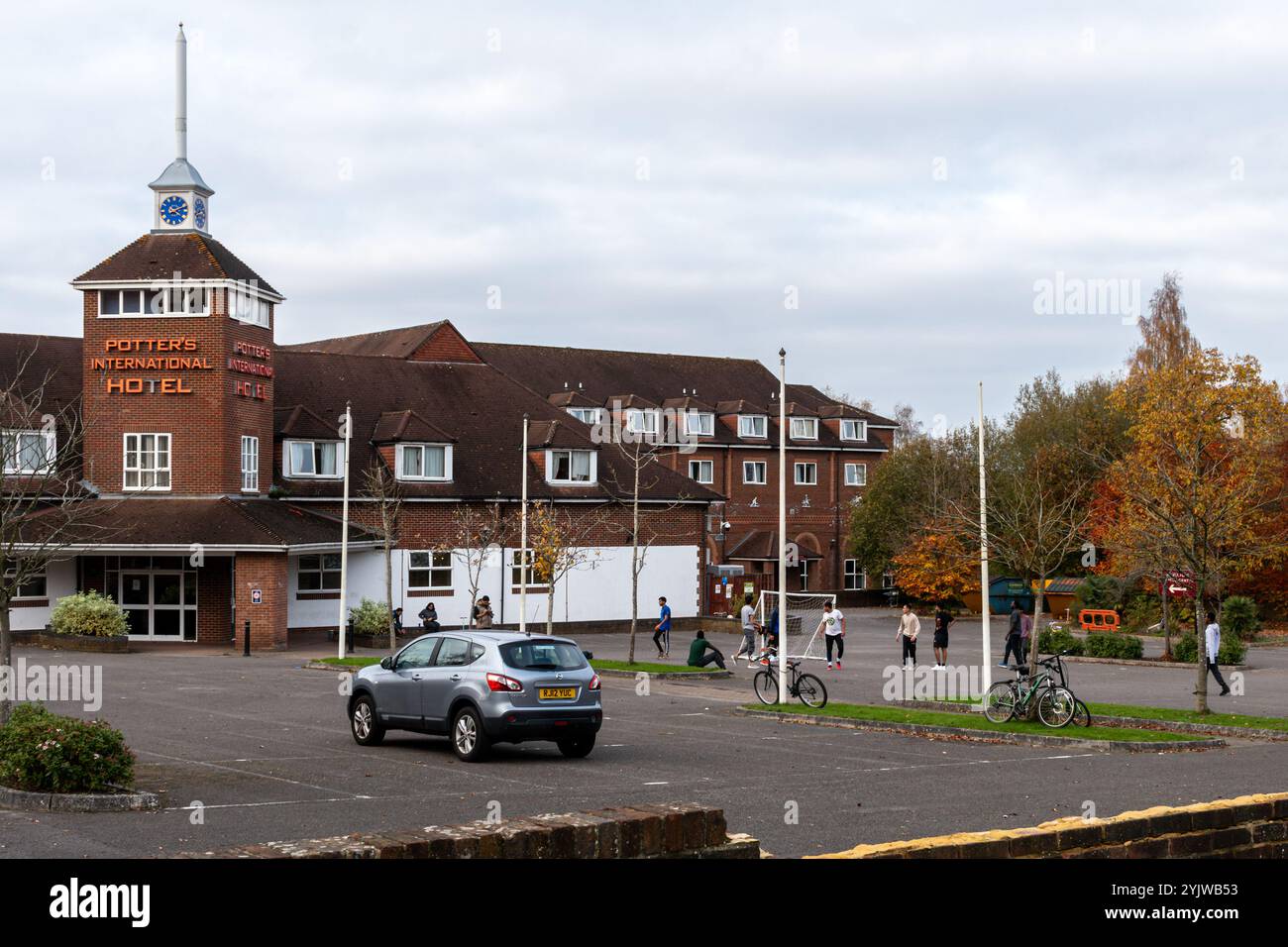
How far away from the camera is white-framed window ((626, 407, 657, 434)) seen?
70.9 metres

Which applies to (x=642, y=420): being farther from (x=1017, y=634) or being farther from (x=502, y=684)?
(x=502, y=684)

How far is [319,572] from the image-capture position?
1774 inches

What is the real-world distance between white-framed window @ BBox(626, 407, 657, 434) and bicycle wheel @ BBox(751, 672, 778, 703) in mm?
42834

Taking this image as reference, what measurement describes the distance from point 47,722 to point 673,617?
39.8 meters

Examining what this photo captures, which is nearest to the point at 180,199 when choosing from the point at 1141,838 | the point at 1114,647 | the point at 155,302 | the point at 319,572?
the point at 155,302

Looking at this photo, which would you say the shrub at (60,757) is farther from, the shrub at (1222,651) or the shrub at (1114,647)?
the shrub at (1114,647)

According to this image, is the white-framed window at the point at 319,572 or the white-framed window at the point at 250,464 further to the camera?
the white-framed window at the point at 319,572

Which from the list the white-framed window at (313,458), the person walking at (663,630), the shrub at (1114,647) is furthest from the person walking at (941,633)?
the white-framed window at (313,458)

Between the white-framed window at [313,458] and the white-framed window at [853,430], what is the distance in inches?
1427

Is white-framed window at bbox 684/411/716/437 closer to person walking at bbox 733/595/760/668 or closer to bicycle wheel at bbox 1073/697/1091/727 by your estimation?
person walking at bbox 733/595/760/668

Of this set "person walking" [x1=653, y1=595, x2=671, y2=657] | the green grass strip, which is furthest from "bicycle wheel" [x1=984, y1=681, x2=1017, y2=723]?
"person walking" [x1=653, y1=595, x2=671, y2=657]

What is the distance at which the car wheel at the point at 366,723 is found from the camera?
19.2m

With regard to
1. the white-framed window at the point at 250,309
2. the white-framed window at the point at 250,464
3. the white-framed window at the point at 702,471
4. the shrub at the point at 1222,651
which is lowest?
the shrub at the point at 1222,651
